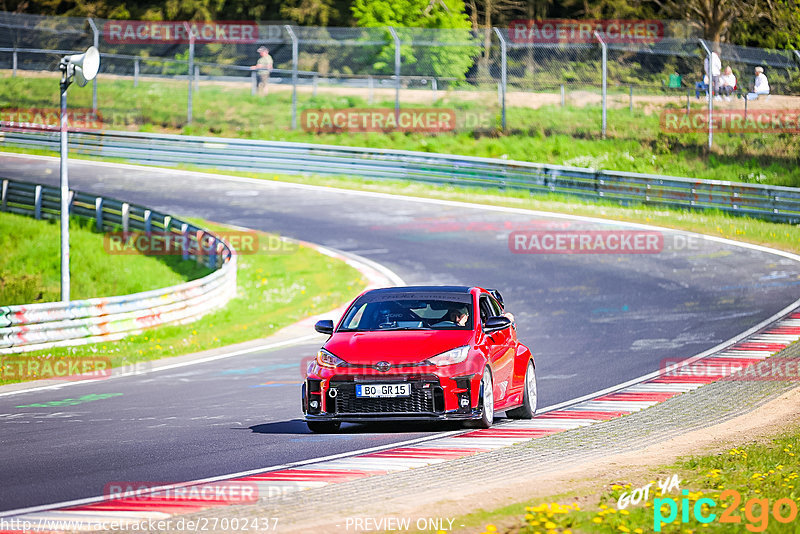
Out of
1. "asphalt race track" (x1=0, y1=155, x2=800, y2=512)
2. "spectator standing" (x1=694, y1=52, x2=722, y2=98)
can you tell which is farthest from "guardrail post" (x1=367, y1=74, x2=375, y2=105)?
"spectator standing" (x1=694, y1=52, x2=722, y2=98)

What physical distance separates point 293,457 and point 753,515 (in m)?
4.15

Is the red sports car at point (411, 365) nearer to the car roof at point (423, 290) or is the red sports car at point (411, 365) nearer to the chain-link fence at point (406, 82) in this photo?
the car roof at point (423, 290)

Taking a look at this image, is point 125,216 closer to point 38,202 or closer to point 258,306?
point 38,202

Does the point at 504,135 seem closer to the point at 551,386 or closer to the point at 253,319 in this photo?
the point at 253,319

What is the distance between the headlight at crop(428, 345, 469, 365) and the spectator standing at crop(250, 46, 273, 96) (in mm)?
30422

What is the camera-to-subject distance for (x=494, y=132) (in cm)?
4000

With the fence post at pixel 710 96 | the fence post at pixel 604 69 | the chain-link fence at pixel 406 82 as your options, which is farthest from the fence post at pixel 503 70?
the fence post at pixel 710 96

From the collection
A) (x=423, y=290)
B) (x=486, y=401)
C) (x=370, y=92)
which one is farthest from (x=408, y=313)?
(x=370, y=92)

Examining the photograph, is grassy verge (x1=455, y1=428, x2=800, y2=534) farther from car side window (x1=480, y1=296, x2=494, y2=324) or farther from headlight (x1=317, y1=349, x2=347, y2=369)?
car side window (x1=480, y1=296, x2=494, y2=324)

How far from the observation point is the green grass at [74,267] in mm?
26188

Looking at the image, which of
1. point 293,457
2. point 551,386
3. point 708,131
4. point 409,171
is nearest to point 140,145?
point 409,171

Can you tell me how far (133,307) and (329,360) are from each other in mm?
9755

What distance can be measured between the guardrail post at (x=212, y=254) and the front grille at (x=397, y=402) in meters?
16.0

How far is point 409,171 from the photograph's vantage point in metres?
36.6
